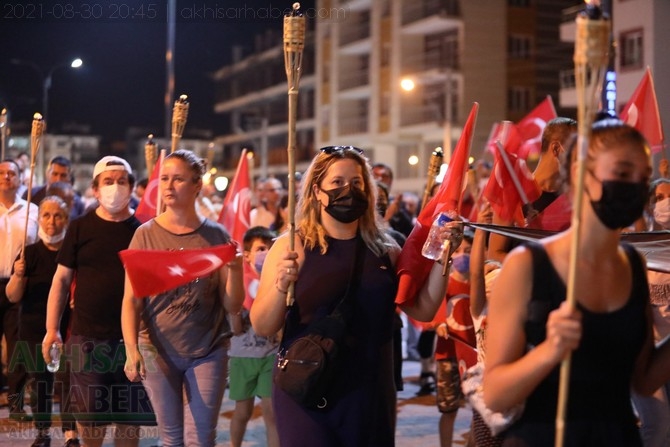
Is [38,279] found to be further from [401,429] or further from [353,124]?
[353,124]

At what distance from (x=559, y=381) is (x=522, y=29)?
46665 millimetres

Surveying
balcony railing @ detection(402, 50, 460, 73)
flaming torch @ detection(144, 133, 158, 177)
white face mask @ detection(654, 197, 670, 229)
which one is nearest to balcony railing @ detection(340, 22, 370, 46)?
balcony railing @ detection(402, 50, 460, 73)

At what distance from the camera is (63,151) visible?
120938 mm

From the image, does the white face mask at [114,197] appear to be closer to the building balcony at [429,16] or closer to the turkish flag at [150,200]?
the turkish flag at [150,200]

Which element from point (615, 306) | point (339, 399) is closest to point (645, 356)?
point (615, 306)

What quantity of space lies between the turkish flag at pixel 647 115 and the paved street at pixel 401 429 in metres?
3.47

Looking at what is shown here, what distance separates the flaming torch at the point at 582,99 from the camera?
3225 millimetres

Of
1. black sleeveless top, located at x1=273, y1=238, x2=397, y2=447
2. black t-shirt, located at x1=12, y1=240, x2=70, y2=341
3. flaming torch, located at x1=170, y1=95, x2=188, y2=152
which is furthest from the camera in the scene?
black t-shirt, located at x1=12, y1=240, x2=70, y2=341

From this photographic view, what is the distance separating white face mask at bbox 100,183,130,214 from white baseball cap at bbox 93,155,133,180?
7.9 inches

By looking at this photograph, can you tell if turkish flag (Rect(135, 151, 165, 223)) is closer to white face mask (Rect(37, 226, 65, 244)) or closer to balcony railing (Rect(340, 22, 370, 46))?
white face mask (Rect(37, 226, 65, 244))

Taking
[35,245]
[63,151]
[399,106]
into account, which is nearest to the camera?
[35,245]

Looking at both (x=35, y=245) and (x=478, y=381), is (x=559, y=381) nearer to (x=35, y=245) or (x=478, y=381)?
(x=478, y=381)

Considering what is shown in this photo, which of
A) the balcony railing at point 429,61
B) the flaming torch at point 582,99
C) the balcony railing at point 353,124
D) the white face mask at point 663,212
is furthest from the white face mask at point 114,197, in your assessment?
the balcony railing at point 353,124

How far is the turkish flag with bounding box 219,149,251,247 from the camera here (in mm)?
10070
